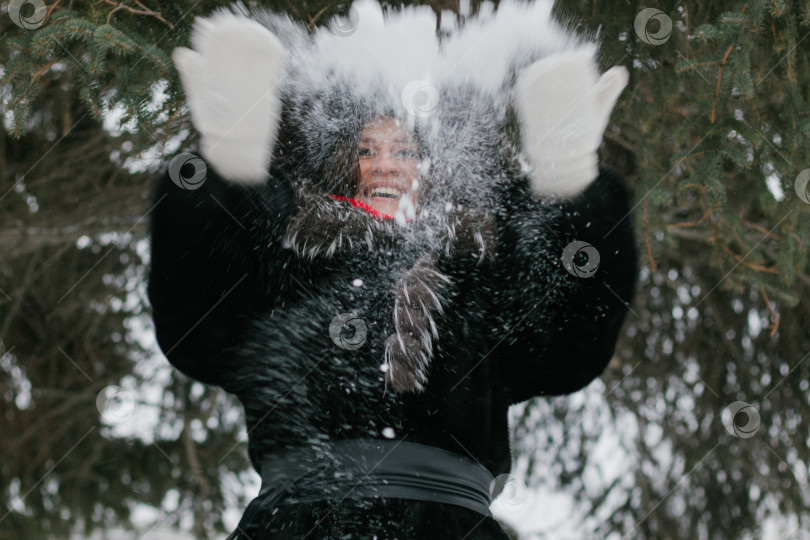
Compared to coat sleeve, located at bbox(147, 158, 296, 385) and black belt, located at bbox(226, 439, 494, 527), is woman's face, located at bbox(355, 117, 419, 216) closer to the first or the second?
coat sleeve, located at bbox(147, 158, 296, 385)

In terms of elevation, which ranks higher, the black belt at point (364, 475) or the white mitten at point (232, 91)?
the white mitten at point (232, 91)

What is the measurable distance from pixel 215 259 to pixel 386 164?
1.34ft

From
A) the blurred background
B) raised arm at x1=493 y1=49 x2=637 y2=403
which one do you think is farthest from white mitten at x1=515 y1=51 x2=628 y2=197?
the blurred background

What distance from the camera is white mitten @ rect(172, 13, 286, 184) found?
51.8 inches

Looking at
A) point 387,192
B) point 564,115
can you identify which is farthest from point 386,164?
point 564,115

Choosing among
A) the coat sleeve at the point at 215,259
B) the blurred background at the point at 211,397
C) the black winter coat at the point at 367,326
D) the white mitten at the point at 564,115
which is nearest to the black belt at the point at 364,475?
the black winter coat at the point at 367,326

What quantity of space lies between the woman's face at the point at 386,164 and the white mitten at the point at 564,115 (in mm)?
231

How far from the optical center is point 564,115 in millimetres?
1475

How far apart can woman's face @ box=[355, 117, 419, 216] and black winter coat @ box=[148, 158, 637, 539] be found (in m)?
0.13

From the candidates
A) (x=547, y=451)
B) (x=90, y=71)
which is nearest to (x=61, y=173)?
(x=90, y=71)

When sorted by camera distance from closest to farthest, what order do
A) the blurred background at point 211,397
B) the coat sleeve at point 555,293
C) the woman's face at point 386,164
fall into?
the coat sleeve at point 555,293 < the woman's face at point 386,164 < the blurred background at point 211,397

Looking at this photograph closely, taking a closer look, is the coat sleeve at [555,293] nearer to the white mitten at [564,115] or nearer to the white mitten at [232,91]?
the white mitten at [564,115]

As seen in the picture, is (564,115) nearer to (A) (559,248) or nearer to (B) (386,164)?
(A) (559,248)

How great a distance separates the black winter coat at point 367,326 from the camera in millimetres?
1307
